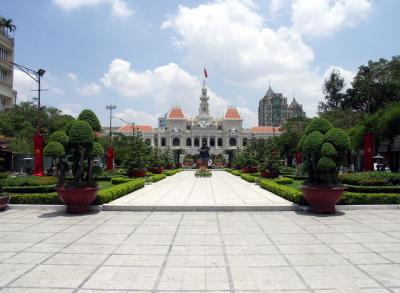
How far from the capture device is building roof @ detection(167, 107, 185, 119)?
406 ft

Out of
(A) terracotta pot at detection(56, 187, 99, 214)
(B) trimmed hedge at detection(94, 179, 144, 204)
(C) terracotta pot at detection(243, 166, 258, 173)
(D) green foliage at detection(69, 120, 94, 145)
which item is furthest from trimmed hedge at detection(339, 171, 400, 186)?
(C) terracotta pot at detection(243, 166, 258, 173)

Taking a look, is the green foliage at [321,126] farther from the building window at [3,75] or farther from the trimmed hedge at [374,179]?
the building window at [3,75]

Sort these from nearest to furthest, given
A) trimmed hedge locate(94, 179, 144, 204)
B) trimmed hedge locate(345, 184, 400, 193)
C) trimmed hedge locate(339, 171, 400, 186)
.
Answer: trimmed hedge locate(94, 179, 144, 204) → trimmed hedge locate(345, 184, 400, 193) → trimmed hedge locate(339, 171, 400, 186)

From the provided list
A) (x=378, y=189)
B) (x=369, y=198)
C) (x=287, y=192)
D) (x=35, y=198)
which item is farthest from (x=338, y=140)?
(x=35, y=198)

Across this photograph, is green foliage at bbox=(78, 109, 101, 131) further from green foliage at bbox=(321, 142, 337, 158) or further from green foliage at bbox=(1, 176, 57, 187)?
green foliage at bbox=(321, 142, 337, 158)

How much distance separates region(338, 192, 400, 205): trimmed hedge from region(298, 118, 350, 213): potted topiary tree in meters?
1.00

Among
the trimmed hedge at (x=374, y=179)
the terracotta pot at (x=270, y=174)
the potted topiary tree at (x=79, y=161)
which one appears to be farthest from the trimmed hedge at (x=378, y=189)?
the terracotta pot at (x=270, y=174)

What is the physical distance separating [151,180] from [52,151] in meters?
13.2

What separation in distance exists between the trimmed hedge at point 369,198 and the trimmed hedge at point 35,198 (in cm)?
913

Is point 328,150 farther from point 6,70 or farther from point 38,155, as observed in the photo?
point 6,70

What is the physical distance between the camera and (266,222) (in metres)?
9.91

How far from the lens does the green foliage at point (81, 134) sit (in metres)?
11.4

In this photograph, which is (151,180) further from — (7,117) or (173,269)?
(7,117)

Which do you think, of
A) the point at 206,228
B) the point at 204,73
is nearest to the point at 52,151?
the point at 206,228
